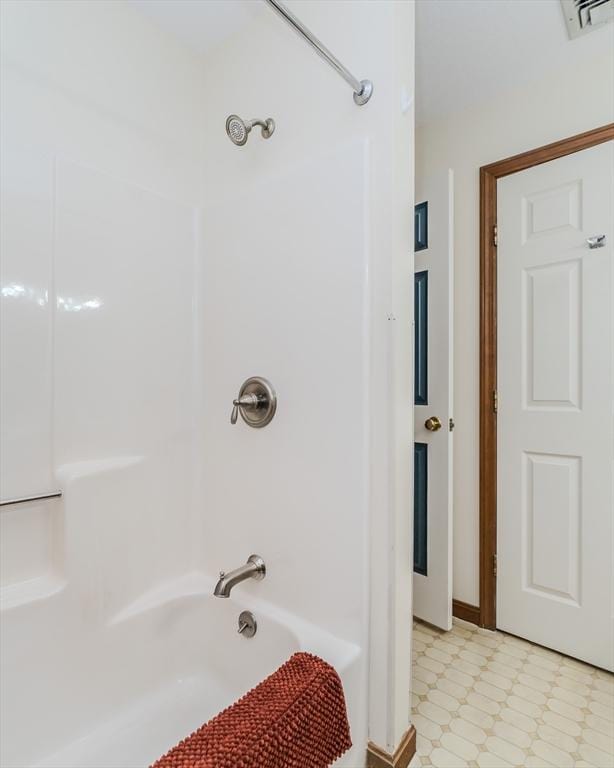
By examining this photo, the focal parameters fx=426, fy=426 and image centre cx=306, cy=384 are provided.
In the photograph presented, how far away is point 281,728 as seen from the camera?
0.85 m

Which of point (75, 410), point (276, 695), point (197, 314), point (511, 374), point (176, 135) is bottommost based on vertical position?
point (276, 695)

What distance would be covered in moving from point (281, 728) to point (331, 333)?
955 millimetres

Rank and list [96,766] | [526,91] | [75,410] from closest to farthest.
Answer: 1. [96,766]
2. [75,410]
3. [526,91]

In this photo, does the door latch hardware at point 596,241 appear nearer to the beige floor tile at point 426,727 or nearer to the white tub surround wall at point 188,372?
the white tub surround wall at point 188,372

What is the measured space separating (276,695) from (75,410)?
101 cm

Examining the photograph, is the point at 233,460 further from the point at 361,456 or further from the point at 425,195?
the point at 425,195

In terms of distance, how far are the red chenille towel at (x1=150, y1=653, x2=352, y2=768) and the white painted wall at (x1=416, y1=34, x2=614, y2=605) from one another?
1.26m

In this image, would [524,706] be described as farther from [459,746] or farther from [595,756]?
[459,746]

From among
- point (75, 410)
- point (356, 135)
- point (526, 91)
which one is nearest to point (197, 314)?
point (75, 410)

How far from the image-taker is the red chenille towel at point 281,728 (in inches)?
30.1

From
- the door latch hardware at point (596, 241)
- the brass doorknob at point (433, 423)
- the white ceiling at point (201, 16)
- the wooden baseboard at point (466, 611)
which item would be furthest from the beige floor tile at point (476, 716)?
the white ceiling at point (201, 16)

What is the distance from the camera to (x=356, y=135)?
1256 mm

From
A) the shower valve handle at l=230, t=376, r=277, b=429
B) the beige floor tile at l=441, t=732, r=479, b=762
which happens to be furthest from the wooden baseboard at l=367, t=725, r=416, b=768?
the shower valve handle at l=230, t=376, r=277, b=429

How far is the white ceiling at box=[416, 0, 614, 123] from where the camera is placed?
1521 millimetres
